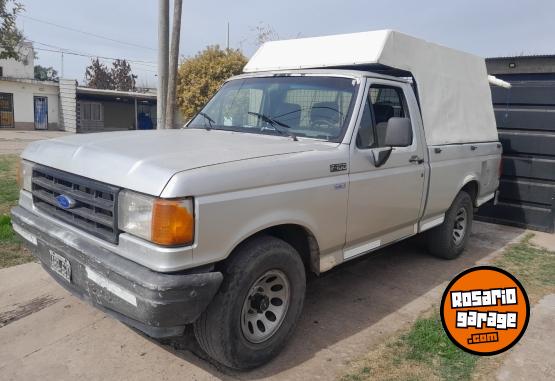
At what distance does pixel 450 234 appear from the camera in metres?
5.55

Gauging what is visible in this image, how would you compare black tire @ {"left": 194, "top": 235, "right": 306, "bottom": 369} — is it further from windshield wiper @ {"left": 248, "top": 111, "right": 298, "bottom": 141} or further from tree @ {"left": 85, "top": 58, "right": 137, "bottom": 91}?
tree @ {"left": 85, "top": 58, "right": 137, "bottom": 91}

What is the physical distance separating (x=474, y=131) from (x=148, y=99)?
102 feet

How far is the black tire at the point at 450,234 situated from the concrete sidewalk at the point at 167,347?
528 millimetres

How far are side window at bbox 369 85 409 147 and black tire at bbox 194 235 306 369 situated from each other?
4.83ft

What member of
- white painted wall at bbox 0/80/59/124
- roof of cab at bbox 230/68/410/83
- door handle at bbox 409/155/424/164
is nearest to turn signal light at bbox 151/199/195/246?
roof of cab at bbox 230/68/410/83

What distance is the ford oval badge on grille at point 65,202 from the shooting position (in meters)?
3.03

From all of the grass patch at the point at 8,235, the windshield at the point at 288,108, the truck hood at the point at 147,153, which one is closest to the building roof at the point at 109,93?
the grass patch at the point at 8,235

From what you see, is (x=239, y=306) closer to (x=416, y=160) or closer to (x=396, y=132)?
(x=396, y=132)

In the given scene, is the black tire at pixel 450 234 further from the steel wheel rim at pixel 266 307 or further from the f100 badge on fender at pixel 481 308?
the steel wheel rim at pixel 266 307

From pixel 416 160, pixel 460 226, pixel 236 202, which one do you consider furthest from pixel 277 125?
pixel 460 226

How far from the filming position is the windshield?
381 cm

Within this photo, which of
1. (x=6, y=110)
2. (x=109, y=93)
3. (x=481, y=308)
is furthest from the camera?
(x=109, y=93)

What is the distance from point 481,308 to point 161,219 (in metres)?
1.98

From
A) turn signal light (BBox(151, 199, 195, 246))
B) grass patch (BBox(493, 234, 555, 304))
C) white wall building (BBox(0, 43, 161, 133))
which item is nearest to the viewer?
turn signal light (BBox(151, 199, 195, 246))
